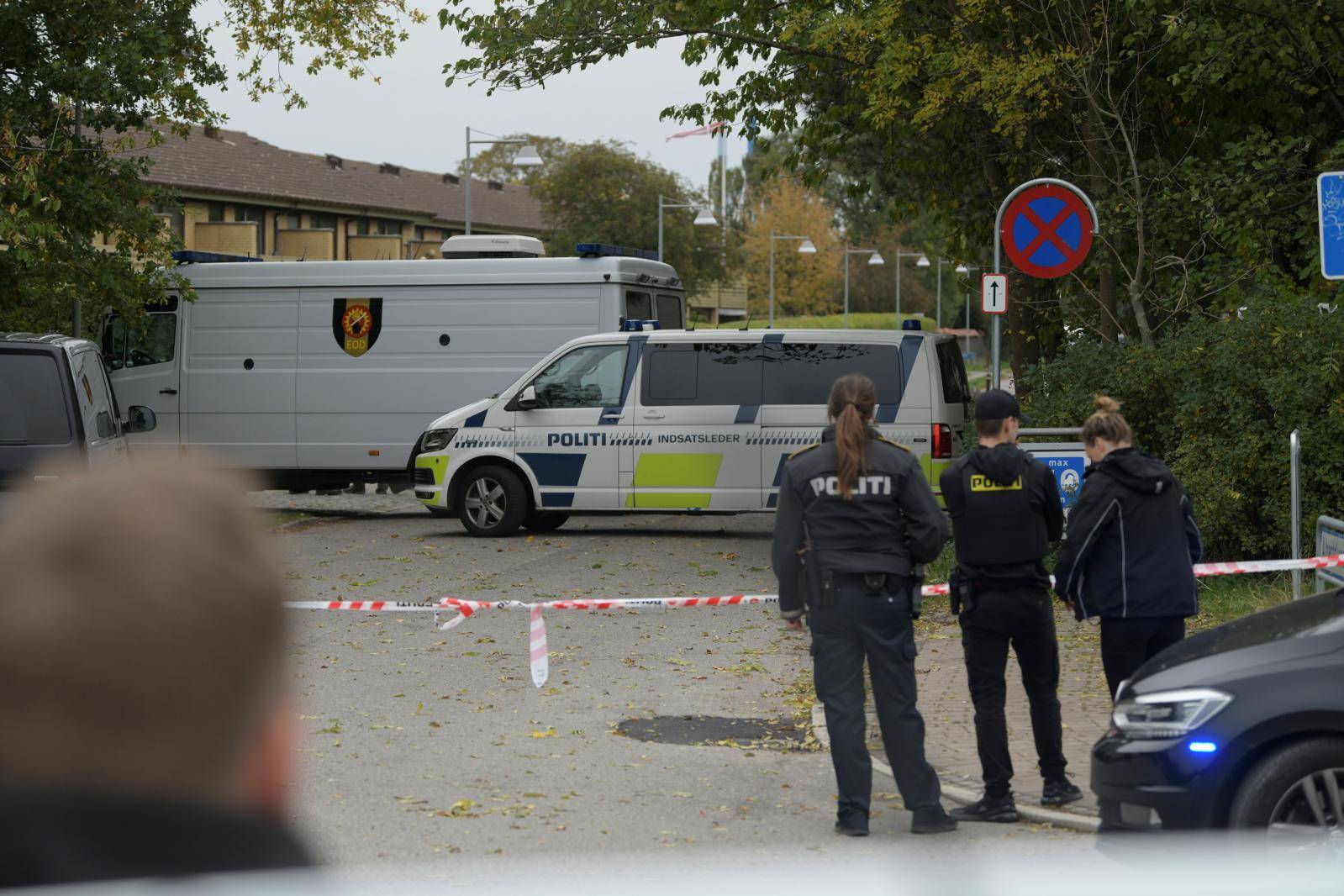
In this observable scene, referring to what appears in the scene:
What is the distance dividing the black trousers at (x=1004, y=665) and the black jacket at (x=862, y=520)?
0.41 meters

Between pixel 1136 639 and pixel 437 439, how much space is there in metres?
11.3

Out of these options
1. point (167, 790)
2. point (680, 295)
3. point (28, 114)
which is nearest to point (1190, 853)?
point (167, 790)

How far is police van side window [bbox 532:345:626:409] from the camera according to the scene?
53.9ft

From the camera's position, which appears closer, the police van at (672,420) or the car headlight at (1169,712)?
the car headlight at (1169,712)

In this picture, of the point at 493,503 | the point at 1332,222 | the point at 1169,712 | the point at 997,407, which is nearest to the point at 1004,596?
the point at 997,407

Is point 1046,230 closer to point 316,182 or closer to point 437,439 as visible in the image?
point 437,439

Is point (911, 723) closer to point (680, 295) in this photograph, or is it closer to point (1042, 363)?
point (1042, 363)

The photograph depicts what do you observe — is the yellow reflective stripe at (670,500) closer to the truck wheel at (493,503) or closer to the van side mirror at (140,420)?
the truck wheel at (493,503)

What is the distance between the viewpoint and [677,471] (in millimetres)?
16297

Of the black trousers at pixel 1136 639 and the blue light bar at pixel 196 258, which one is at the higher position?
the blue light bar at pixel 196 258

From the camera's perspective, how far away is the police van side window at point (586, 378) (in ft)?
53.9

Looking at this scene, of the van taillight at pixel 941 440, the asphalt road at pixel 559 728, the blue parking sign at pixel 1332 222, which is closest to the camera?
the asphalt road at pixel 559 728

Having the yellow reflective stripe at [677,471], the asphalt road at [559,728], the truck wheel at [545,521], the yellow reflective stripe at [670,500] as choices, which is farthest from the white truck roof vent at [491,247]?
the asphalt road at [559,728]

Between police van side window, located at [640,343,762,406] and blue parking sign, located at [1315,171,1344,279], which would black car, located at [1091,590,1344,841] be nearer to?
blue parking sign, located at [1315,171,1344,279]
